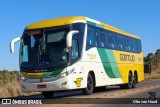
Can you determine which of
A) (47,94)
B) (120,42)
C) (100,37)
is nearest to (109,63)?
(100,37)

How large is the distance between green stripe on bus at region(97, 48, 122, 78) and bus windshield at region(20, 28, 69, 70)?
3.77m

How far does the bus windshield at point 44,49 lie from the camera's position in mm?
17516

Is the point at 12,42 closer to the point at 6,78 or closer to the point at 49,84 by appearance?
the point at 49,84

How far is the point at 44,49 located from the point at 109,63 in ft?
20.0

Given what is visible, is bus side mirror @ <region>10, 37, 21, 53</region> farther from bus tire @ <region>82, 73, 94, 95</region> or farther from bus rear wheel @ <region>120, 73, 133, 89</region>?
bus rear wheel @ <region>120, 73, 133, 89</region>

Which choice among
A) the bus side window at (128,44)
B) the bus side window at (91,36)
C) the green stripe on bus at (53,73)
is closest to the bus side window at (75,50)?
the green stripe on bus at (53,73)

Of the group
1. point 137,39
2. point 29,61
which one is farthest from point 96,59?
point 137,39

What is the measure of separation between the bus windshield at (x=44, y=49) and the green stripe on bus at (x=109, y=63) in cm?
377

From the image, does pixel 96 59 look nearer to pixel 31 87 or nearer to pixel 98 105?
pixel 31 87

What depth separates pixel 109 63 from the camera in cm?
2288

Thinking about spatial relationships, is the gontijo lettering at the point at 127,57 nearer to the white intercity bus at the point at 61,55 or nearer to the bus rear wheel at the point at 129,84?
the bus rear wheel at the point at 129,84

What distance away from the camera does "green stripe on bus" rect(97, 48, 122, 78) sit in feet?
71.4

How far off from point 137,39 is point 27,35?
14.0 m

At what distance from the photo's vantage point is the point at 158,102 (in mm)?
14797
